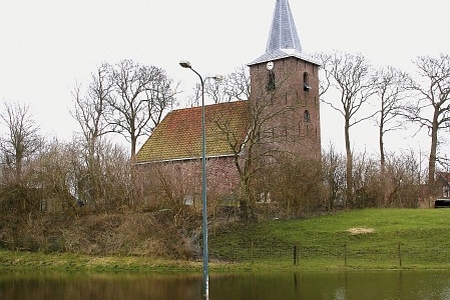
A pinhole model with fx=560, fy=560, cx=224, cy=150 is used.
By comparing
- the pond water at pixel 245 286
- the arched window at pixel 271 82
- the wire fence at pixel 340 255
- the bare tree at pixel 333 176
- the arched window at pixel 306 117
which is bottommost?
the pond water at pixel 245 286

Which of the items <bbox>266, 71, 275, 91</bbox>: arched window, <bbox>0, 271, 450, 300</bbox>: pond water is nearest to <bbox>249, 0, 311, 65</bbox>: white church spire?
<bbox>266, 71, 275, 91</bbox>: arched window

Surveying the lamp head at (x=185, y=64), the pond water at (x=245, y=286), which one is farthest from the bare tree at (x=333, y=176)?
the lamp head at (x=185, y=64)

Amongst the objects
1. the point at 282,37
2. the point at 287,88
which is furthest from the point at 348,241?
the point at 282,37

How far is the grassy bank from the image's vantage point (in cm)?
2667

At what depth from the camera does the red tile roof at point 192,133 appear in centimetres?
4181

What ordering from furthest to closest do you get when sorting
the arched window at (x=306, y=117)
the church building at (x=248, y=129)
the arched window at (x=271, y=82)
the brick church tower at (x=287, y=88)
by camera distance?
1. the arched window at (x=306, y=117)
2. the arched window at (x=271, y=82)
3. the brick church tower at (x=287, y=88)
4. the church building at (x=248, y=129)

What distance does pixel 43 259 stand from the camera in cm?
3297

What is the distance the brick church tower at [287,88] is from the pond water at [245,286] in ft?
49.0

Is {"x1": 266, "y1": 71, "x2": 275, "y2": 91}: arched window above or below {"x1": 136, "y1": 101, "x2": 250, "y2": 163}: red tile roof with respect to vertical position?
above

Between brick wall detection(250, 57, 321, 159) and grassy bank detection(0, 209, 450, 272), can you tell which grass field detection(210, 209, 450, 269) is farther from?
brick wall detection(250, 57, 321, 159)

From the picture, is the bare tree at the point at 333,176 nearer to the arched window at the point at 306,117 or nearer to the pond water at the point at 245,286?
the arched window at the point at 306,117

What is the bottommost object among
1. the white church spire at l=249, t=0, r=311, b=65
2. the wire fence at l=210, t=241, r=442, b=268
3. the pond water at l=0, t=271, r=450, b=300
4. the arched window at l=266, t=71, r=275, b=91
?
the pond water at l=0, t=271, r=450, b=300

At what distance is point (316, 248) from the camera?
29.2 meters

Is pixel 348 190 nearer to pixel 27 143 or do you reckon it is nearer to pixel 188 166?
pixel 188 166
